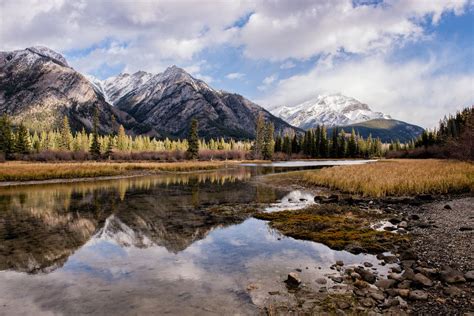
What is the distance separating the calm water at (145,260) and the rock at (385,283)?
58.5 inches

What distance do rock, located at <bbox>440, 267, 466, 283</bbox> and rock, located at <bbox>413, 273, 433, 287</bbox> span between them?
509mm

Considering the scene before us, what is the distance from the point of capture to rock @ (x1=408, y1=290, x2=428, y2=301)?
29.3 ft

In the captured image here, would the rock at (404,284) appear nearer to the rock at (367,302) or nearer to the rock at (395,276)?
the rock at (395,276)

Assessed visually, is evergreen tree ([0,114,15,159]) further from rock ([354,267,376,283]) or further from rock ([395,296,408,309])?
rock ([395,296,408,309])

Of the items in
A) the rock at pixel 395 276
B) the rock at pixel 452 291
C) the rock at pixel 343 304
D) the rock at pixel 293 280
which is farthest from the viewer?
the rock at pixel 293 280

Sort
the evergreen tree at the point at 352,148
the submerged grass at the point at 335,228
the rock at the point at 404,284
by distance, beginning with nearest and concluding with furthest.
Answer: the rock at the point at 404,284
the submerged grass at the point at 335,228
the evergreen tree at the point at 352,148

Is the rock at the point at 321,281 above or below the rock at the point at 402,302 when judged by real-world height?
below

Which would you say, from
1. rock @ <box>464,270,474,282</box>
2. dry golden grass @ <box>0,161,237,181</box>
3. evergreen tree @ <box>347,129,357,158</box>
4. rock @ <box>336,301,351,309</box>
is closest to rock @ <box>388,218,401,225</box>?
rock @ <box>464,270,474,282</box>

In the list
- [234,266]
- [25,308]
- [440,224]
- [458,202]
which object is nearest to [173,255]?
[234,266]

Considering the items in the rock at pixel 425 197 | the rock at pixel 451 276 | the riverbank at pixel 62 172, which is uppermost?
the riverbank at pixel 62 172

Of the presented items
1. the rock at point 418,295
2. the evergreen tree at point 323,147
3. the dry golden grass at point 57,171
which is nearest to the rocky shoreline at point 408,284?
the rock at point 418,295

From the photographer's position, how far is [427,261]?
11820mm

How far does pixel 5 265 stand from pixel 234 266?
8666 millimetres

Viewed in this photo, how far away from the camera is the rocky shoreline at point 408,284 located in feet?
28.2
